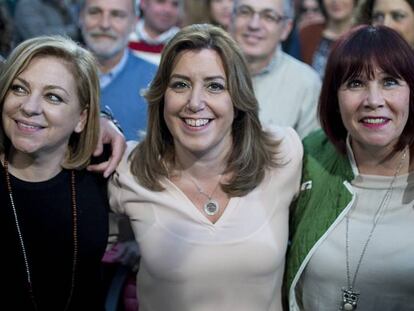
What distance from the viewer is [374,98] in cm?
250

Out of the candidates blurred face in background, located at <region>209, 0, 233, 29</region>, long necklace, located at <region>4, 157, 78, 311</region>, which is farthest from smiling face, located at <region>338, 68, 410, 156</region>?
blurred face in background, located at <region>209, 0, 233, 29</region>

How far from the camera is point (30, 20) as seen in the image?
16.8 feet

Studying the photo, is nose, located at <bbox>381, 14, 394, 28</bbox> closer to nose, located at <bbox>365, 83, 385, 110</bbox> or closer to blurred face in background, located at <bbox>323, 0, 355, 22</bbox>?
blurred face in background, located at <bbox>323, 0, 355, 22</bbox>

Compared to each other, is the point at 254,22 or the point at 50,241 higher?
the point at 254,22

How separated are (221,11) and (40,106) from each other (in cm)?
251

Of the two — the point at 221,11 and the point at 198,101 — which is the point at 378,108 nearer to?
the point at 198,101

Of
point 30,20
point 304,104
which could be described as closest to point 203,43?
point 304,104

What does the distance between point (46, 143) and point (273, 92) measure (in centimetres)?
159

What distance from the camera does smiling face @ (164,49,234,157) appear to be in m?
2.60

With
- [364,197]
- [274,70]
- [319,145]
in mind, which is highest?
[274,70]

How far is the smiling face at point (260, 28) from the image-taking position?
3871 millimetres

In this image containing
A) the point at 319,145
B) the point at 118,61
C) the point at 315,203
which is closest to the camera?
the point at 315,203

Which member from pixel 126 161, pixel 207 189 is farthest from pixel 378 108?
pixel 126 161

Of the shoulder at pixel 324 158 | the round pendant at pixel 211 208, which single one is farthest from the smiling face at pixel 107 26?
the round pendant at pixel 211 208
